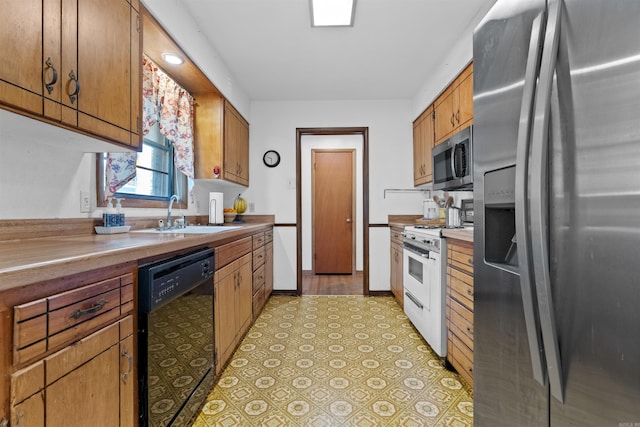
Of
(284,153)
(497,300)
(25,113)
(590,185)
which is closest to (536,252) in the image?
(590,185)

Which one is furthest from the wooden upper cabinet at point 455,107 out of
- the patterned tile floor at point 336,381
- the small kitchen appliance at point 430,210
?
the patterned tile floor at point 336,381

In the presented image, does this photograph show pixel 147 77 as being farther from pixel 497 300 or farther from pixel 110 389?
pixel 497 300

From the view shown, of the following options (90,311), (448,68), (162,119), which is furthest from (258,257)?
(448,68)

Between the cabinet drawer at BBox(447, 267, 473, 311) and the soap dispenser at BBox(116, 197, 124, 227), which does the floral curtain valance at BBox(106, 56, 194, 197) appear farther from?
the cabinet drawer at BBox(447, 267, 473, 311)

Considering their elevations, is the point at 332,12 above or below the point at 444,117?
above

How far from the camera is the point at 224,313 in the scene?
194 cm

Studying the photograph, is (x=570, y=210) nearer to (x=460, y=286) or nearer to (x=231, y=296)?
(x=460, y=286)

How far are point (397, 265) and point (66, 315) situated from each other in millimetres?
3005

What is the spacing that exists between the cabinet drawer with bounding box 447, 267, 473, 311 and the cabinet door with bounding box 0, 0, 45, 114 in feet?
6.76

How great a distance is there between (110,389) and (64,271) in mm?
426

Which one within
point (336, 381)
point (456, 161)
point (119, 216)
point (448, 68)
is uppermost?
point (448, 68)

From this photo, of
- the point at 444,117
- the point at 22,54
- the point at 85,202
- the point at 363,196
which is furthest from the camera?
the point at 363,196

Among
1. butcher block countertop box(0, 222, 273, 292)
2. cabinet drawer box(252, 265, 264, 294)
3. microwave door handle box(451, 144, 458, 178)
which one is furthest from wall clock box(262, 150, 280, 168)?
butcher block countertop box(0, 222, 273, 292)

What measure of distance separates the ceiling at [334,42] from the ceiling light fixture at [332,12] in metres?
0.06
